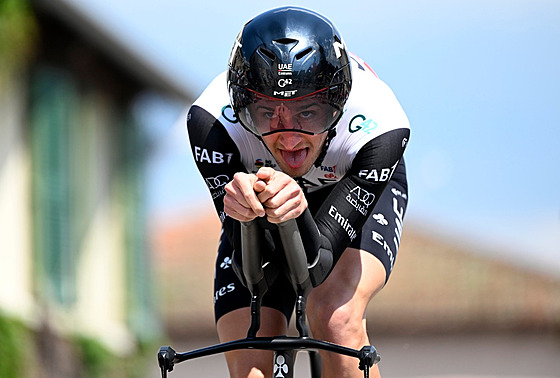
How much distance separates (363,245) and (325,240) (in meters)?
0.80

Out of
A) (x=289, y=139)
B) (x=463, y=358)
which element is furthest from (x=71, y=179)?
(x=289, y=139)

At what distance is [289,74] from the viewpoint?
5.14 m

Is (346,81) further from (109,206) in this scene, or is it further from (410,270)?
(410,270)

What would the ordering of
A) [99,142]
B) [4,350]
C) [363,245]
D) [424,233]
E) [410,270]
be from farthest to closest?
[424,233]
[410,270]
[99,142]
[4,350]
[363,245]

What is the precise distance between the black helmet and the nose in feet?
0.11

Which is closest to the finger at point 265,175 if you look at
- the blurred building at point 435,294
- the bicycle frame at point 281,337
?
the bicycle frame at point 281,337

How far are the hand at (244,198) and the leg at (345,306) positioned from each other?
1.18 metres

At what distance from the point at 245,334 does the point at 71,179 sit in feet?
41.0

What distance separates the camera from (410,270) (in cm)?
2859

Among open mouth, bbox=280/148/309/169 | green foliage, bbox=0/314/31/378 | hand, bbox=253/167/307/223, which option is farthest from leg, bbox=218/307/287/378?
green foliage, bbox=0/314/31/378

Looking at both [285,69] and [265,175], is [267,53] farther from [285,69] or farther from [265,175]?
[265,175]

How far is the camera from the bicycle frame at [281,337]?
4953 millimetres

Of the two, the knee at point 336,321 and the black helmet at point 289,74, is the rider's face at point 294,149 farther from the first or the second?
the knee at point 336,321

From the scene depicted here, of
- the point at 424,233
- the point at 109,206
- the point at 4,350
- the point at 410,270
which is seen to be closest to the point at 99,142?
the point at 109,206
